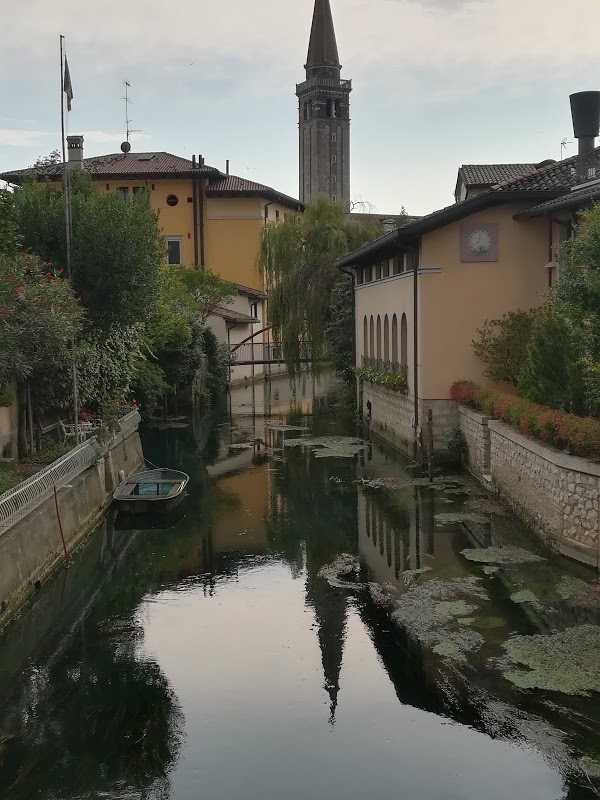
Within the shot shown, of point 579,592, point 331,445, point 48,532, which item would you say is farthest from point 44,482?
point 331,445

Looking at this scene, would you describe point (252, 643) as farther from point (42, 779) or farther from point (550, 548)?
point (550, 548)

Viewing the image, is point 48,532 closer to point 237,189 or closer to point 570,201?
point 570,201

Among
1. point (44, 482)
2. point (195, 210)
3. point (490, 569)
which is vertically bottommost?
point (490, 569)

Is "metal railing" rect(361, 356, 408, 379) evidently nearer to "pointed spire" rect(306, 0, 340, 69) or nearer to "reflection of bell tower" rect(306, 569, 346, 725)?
"reflection of bell tower" rect(306, 569, 346, 725)

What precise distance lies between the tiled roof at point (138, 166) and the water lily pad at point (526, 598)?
149ft

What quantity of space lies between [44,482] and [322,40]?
83.7m

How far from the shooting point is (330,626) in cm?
1295

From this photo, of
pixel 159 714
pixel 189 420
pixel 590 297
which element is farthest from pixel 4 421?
pixel 189 420

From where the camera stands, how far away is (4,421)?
19891mm

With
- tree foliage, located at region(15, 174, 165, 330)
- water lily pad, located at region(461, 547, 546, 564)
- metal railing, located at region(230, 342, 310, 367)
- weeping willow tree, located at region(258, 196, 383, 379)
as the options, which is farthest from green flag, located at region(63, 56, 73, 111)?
metal railing, located at region(230, 342, 310, 367)

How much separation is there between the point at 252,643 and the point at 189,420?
26.0m

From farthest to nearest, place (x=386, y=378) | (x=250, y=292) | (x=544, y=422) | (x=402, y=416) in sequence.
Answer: (x=250, y=292), (x=386, y=378), (x=402, y=416), (x=544, y=422)

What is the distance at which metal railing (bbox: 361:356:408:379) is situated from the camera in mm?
26750

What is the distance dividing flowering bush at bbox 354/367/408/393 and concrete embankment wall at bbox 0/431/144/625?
849cm
